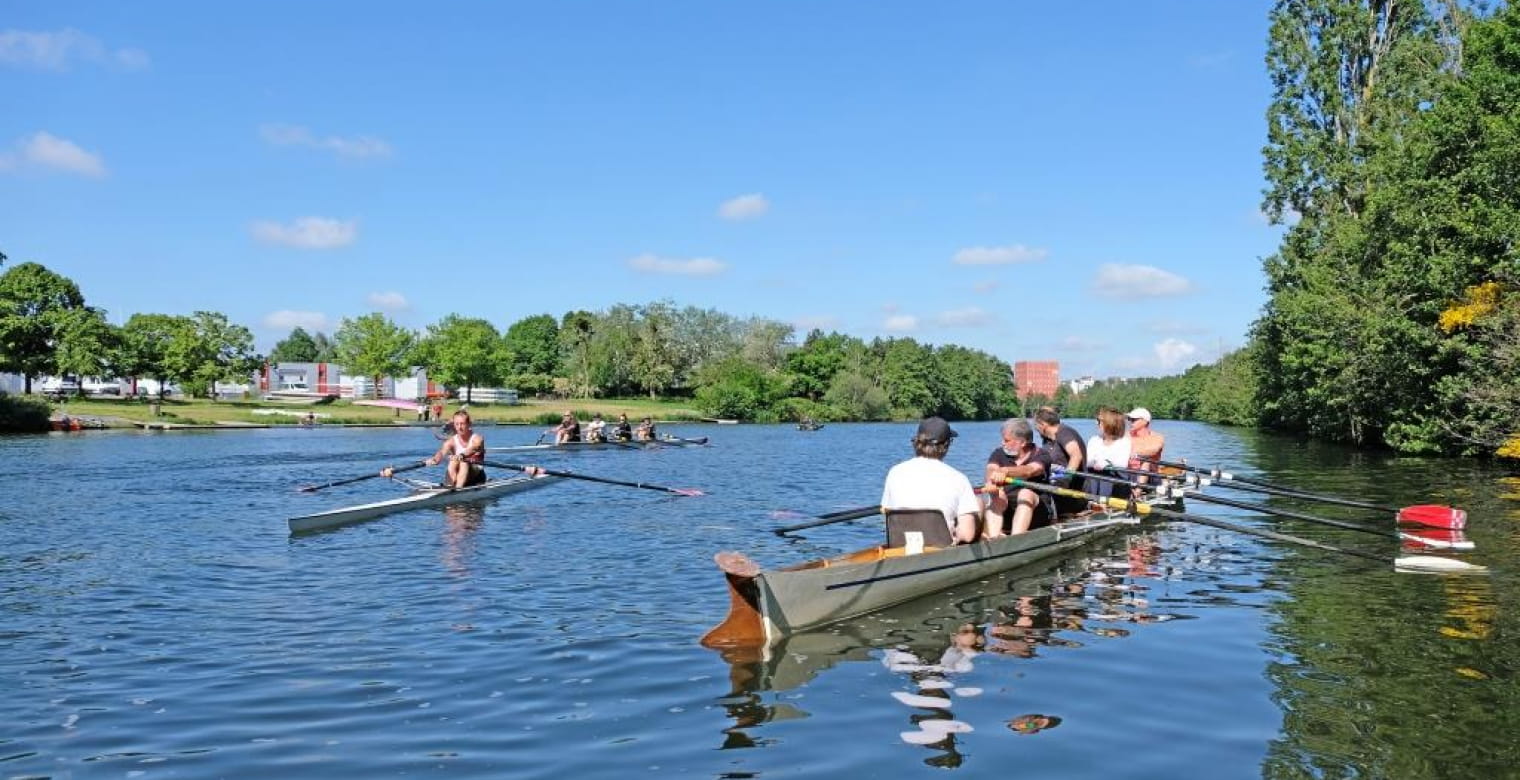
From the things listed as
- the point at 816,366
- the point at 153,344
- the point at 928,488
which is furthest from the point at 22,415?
the point at 816,366

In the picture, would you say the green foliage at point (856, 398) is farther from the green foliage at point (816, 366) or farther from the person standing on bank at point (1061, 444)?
the person standing on bank at point (1061, 444)

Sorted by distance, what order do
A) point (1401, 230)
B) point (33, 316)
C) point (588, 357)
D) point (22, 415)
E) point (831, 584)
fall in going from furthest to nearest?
point (588, 357)
point (33, 316)
point (22, 415)
point (1401, 230)
point (831, 584)

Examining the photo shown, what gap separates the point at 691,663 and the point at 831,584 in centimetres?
158

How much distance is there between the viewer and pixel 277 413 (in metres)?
73.6

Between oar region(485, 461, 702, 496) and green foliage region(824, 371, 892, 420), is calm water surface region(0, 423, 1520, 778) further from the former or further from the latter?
green foliage region(824, 371, 892, 420)

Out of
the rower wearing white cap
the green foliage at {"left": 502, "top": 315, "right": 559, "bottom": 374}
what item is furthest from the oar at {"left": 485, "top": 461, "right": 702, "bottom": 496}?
the green foliage at {"left": 502, "top": 315, "right": 559, "bottom": 374}

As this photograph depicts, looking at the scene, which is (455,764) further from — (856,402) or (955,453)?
(856,402)

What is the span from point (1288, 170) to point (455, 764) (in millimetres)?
50202

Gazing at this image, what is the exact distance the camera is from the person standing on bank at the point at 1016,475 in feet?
44.2

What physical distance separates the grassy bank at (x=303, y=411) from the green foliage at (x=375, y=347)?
5.72 metres

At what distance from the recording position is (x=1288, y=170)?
47656mm

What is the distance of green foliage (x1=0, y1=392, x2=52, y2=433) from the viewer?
54188 millimetres

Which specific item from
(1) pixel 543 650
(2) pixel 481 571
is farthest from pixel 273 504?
(1) pixel 543 650

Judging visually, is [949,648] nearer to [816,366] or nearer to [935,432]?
[935,432]
